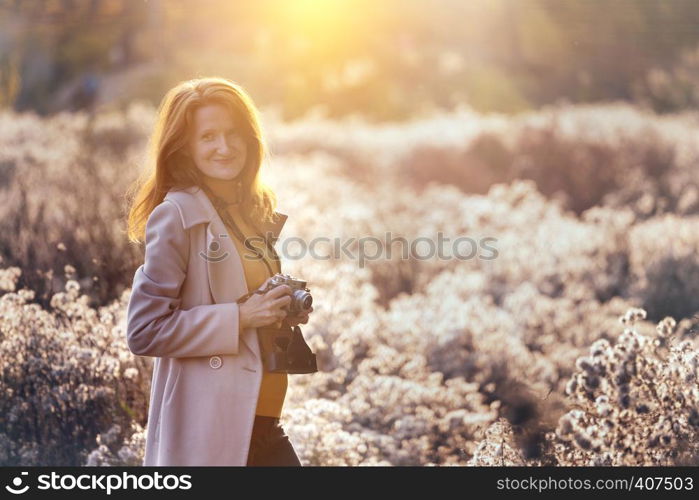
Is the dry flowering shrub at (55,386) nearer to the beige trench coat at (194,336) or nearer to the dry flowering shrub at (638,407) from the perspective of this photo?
the beige trench coat at (194,336)

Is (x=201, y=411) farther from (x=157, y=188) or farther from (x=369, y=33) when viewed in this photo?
(x=369, y=33)

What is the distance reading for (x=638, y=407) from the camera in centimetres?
401

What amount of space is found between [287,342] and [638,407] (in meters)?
2.09

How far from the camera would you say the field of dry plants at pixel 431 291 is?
418 cm

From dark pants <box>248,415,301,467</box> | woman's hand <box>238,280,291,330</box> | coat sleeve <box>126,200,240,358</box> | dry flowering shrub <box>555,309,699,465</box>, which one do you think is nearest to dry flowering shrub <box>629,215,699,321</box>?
dry flowering shrub <box>555,309,699,465</box>

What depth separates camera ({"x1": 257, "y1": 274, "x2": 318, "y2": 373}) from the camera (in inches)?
99.2

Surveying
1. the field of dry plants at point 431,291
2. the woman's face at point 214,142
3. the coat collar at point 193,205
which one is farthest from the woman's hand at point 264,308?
the field of dry plants at point 431,291

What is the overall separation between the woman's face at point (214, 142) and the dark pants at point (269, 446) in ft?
2.39

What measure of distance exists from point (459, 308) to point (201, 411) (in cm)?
346

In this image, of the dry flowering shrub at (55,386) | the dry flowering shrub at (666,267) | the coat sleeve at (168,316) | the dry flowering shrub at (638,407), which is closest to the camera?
the coat sleeve at (168,316)

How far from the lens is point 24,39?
6539mm

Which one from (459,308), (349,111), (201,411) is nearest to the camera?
(201,411)

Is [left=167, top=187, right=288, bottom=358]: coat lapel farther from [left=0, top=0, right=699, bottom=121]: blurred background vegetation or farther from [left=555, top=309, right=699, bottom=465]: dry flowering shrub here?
[left=0, top=0, right=699, bottom=121]: blurred background vegetation
